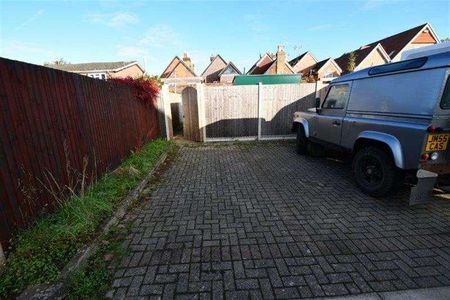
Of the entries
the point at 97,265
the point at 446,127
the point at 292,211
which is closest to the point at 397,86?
the point at 446,127

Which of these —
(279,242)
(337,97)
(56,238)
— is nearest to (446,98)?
(337,97)

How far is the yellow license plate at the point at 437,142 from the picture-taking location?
325cm

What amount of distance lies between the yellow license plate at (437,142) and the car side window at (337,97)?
6.71ft

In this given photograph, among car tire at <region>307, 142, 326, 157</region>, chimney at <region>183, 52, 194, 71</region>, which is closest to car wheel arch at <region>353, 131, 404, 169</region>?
car tire at <region>307, 142, 326, 157</region>

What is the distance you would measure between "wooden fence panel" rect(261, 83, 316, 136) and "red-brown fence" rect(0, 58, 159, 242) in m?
6.16

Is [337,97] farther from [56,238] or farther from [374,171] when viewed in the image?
[56,238]

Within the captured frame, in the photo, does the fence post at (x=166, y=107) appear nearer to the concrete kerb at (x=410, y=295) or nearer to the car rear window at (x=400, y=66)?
the car rear window at (x=400, y=66)

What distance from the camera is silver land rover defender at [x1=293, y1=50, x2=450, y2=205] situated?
3273 millimetres

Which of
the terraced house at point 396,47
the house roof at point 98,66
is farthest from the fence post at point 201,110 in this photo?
the house roof at point 98,66

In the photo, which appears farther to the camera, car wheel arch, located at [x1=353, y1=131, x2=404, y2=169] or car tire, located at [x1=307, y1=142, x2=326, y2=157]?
car tire, located at [x1=307, y1=142, x2=326, y2=157]

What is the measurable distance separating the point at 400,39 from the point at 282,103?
2978 cm

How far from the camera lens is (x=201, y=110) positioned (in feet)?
30.7

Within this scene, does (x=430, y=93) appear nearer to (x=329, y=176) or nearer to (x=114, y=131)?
(x=329, y=176)

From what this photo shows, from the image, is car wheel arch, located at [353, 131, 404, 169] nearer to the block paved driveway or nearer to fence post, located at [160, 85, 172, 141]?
the block paved driveway
